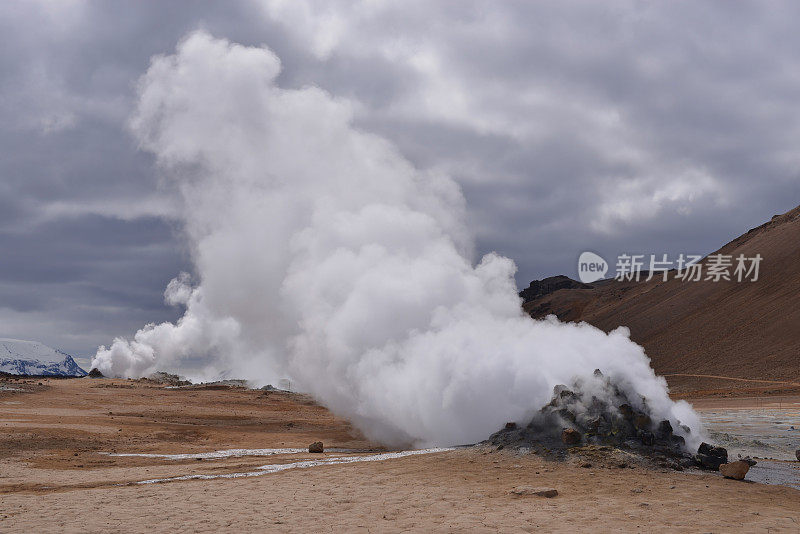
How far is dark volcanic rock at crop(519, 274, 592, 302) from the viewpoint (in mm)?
138250

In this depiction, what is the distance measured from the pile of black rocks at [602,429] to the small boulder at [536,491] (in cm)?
319

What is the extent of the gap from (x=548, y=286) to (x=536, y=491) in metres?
132

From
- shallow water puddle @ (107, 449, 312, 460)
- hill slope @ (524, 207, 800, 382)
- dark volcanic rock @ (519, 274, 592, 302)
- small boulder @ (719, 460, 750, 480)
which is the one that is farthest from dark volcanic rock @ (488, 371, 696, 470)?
dark volcanic rock @ (519, 274, 592, 302)

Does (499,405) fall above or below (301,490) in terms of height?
above

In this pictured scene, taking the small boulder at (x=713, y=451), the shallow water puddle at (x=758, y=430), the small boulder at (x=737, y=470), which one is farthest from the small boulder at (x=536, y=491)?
the shallow water puddle at (x=758, y=430)

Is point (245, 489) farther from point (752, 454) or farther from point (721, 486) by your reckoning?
point (752, 454)

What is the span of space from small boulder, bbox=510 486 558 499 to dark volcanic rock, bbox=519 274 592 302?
422 ft

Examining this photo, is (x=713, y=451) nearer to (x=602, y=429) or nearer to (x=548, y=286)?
(x=602, y=429)

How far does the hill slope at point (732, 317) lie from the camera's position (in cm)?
6122

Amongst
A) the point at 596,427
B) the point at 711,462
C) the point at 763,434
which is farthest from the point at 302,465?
the point at 763,434

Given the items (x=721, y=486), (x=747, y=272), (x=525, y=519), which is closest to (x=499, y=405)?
(x=721, y=486)

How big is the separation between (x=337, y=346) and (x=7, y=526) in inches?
Answer: 526

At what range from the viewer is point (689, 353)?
69188 millimetres

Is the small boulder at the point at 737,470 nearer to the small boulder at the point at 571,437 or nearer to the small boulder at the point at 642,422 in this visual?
the small boulder at the point at 642,422
